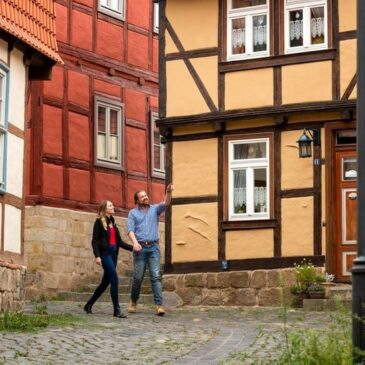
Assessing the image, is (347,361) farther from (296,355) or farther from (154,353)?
(154,353)

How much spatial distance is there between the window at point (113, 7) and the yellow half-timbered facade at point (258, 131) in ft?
14.2

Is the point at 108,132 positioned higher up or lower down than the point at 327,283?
higher up

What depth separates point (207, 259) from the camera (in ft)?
72.2

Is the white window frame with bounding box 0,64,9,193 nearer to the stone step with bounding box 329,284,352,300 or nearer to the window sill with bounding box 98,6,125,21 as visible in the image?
the stone step with bounding box 329,284,352,300

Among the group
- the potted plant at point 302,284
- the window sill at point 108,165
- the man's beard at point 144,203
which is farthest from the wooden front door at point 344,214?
the window sill at point 108,165

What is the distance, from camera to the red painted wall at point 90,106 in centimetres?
2517

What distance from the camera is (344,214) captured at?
2108cm

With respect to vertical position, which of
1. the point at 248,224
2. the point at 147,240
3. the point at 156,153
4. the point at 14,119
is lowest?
the point at 147,240

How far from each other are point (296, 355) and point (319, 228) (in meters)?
11.6

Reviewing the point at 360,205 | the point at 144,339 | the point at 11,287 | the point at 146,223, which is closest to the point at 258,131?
the point at 146,223

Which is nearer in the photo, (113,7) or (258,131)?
(258,131)

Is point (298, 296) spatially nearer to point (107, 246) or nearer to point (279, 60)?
point (107, 246)

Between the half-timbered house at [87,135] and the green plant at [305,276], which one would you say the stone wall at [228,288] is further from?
the half-timbered house at [87,135]

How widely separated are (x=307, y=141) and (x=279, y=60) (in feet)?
5.32
